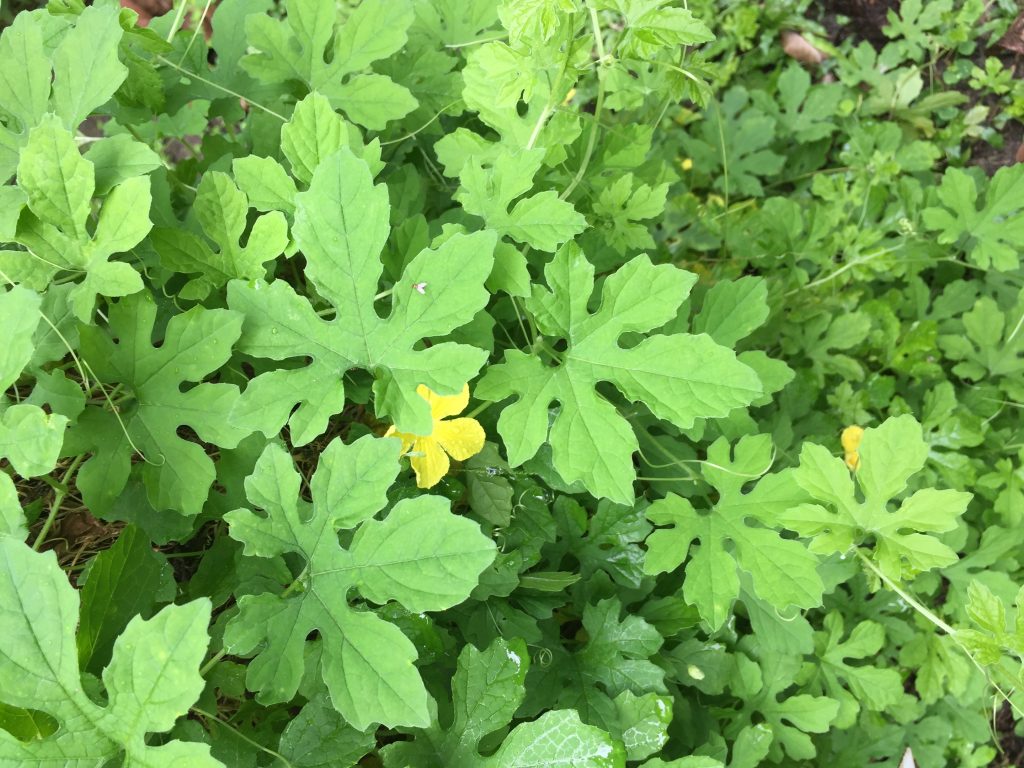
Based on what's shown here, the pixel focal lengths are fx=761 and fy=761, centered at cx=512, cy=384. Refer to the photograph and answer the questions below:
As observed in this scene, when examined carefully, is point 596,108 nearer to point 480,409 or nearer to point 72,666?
point 480,409

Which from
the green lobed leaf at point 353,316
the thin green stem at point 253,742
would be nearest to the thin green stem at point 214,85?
the green lobed leaf at point 353,316

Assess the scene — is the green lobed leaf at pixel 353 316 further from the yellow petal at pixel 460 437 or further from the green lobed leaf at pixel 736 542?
the green lobed leaf at pixel 736 542

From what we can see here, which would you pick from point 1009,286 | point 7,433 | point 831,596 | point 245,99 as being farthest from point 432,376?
point 1009,286

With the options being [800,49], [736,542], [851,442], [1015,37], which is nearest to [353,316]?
[736,542]

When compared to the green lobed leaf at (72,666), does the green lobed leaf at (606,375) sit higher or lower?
higher

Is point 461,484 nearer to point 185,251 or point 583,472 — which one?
point 583,472

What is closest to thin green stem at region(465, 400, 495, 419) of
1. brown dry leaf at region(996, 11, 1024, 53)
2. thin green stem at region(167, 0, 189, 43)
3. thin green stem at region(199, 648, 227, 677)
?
thin green stem at region(199, 648, 227, 677)

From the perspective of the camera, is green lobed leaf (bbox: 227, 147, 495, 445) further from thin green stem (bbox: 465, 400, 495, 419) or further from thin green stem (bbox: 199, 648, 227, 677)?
thin green stem (bbox: 199, 648, 227, 677)
